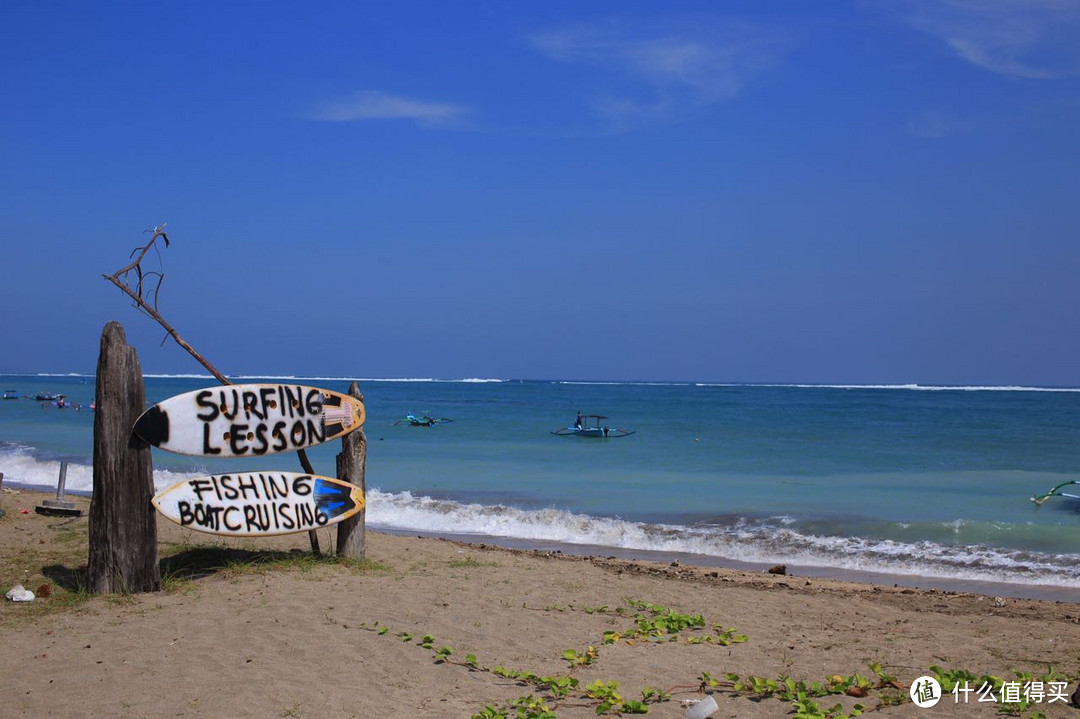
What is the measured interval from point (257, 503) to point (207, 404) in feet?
3.44

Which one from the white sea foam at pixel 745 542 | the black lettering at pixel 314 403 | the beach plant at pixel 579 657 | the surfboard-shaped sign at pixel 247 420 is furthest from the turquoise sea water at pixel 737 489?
the beach plant at pixel 579 657

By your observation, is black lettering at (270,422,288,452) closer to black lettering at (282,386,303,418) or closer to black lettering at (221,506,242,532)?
black lettering at (282,386,303,418)

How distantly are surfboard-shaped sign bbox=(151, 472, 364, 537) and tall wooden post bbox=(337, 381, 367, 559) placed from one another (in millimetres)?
140

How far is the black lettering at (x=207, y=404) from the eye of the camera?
24.1 ft

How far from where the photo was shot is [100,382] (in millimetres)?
6957

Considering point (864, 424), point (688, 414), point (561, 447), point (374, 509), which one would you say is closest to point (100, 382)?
point (374, 509)

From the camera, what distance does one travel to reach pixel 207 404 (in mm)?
7410

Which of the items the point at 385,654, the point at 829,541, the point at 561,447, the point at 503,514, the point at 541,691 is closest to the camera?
the point at 541,691

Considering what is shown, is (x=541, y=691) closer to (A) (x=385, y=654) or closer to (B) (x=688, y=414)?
(A) (x=385, y=654)

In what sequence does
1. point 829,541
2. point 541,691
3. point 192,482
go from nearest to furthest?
point 541,691, point 192,482, point 829,541

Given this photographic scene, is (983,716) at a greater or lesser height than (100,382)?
lesser

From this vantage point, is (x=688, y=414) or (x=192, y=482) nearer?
(x=192, y=482)

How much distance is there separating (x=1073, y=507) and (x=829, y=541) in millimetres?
5749

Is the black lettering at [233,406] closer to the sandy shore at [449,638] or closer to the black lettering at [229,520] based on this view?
the black lettering at [229,520]
